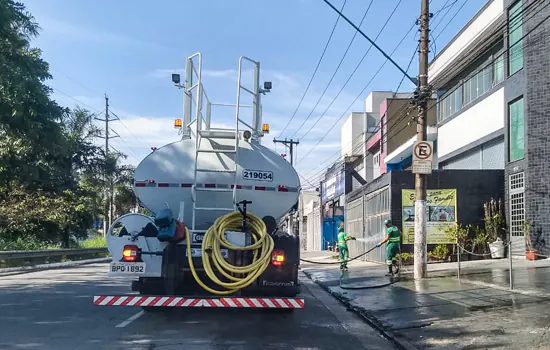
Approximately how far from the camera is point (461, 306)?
33.2 feet

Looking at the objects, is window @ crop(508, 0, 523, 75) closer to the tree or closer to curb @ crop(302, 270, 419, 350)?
curb @ crop(302, 270, 419, 350)

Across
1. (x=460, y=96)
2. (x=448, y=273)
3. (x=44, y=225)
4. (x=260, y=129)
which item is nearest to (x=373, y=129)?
(x=460, y=96)

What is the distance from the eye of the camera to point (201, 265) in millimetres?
8727

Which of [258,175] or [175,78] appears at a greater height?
[175,78]

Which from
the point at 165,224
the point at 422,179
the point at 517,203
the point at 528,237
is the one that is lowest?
the point at 165,224

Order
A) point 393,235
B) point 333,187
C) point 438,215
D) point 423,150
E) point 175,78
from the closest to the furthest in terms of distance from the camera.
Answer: point 175,78, point 423,150, point 393,235, point 438,215, point 333,187

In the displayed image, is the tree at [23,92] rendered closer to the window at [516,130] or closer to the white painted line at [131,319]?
the white painted line at [131,319]

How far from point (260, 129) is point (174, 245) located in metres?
3.09

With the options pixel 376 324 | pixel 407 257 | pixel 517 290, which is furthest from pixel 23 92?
pixel 407 257

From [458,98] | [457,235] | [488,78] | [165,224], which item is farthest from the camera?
[458,98]

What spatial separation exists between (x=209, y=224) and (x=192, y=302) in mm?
1868

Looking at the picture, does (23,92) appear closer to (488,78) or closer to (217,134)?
(217,134)

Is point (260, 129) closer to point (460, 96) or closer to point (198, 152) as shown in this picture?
point (198, 152)

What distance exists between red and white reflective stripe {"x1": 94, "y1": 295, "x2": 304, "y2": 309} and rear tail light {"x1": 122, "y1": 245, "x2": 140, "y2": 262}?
0.57 m
